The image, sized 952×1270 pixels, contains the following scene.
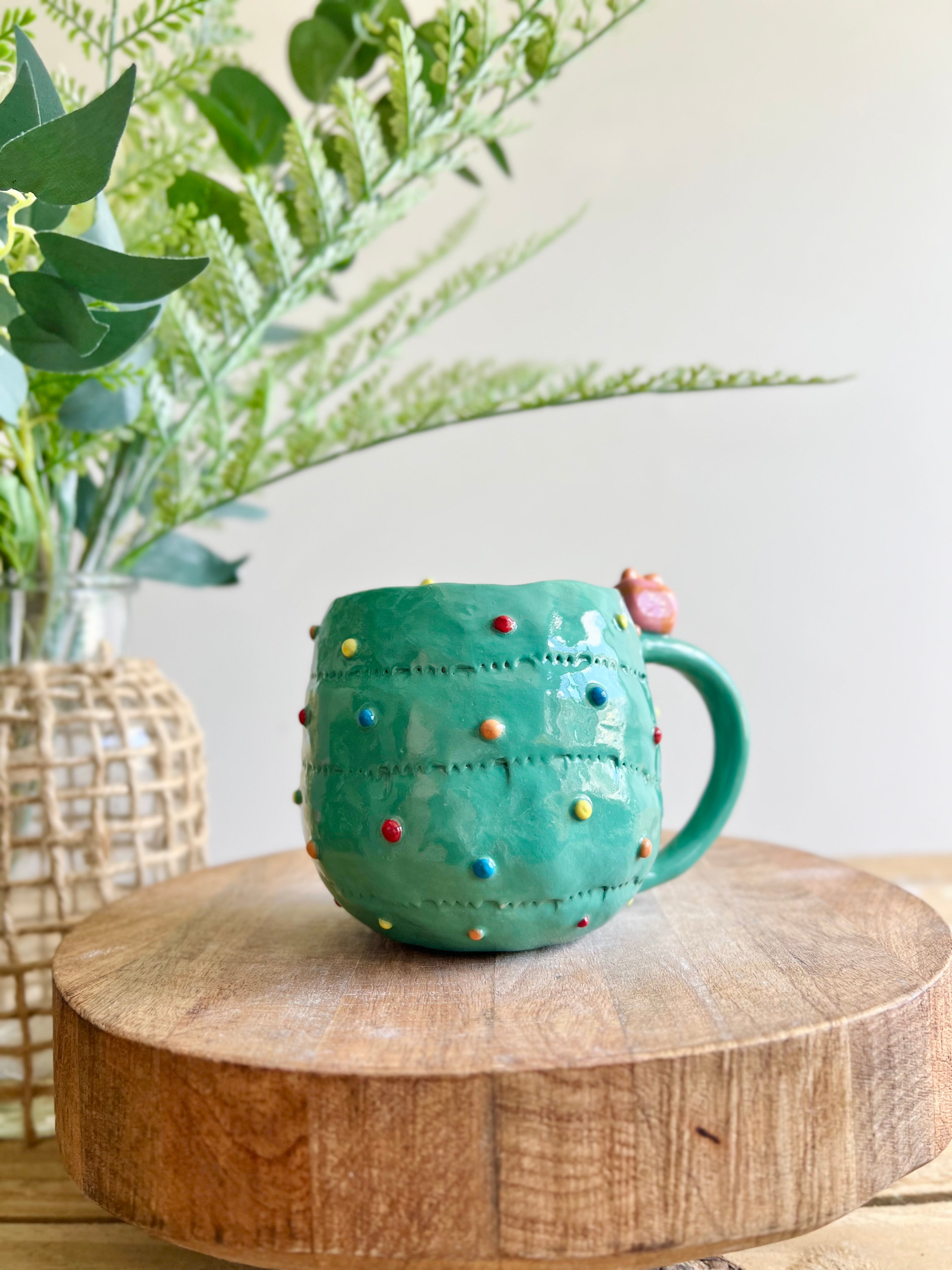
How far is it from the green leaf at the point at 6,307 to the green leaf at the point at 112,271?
0.04 metres

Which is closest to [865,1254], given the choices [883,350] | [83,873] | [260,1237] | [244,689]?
[260,1237]

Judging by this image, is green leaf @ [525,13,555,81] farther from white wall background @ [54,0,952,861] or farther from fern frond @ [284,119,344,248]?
white wall background @ [54,0,952,861]

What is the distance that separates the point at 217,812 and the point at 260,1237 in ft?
2.55

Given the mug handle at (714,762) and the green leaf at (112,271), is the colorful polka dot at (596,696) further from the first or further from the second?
the green leaf at (112,271)

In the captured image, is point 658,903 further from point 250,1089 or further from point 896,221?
point 896,221

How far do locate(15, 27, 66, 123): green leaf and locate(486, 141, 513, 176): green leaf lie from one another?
265 millimetres

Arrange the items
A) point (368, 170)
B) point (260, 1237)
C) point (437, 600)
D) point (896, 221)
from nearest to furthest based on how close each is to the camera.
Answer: point (260, 1237)
point (437, 600)
point (368, 170)
point (896, 221)

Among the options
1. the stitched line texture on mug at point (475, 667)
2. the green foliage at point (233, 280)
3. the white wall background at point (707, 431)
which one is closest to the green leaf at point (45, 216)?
the green foliage at point (233, 280)

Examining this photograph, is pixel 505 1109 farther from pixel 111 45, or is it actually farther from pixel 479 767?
pixel 111 45

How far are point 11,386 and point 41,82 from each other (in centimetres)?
12

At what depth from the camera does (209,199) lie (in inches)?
21.6

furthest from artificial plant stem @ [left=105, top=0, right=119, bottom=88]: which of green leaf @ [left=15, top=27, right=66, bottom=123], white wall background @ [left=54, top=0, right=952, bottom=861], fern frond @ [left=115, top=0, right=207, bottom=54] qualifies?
white wall background @ [left=54, top=0, right=952, bottom=861]

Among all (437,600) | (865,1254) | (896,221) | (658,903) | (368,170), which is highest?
(896,221)

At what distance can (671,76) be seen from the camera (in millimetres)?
995
